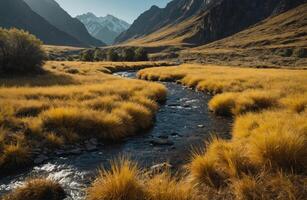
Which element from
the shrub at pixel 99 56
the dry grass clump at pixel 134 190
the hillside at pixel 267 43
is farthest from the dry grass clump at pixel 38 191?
the hillside at pixel 267 43

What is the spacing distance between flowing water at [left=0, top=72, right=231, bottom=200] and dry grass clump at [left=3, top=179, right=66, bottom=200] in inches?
14.5

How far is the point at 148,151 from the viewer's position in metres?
13.5

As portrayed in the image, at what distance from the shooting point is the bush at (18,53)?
33969 mm

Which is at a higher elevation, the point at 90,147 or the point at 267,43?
the point at 267,43

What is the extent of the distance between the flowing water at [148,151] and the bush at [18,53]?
20.2 m

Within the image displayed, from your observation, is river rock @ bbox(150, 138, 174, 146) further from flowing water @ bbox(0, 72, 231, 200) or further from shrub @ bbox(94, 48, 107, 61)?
shrub @ bbox(94, 48, 107, 61)

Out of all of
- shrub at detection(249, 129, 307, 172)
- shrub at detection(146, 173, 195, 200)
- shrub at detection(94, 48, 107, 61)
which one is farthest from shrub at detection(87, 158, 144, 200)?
shrub at detection(94, 48, 107, 61)

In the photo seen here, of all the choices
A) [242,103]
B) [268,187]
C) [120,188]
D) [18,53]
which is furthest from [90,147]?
[18,53]

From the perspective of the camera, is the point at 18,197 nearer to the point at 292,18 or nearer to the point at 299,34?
the point at 299,34

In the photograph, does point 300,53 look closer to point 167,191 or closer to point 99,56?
point 99,56

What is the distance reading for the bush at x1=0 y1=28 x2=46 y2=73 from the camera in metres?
34.0

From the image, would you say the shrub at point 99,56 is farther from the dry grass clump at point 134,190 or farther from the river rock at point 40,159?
the dry grass clump at point 134,190

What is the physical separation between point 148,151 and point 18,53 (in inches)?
1051

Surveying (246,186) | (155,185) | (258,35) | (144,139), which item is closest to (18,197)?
(155,185)
